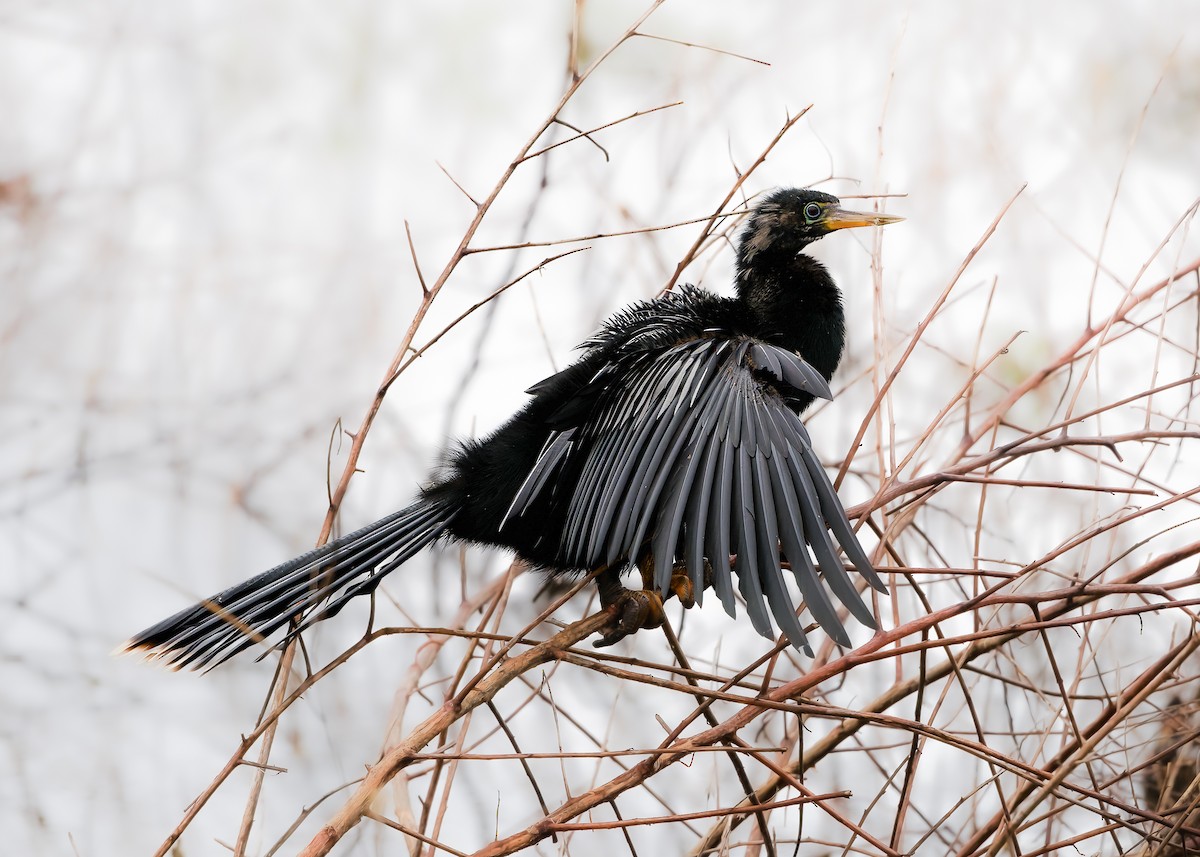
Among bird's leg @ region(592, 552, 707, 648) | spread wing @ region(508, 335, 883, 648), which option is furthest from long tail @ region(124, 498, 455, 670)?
bird's leg @ region(592, 552, 707, 648)

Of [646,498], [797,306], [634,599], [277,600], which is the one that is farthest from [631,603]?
[797,306]

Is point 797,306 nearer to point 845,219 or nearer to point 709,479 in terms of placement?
point 845,219

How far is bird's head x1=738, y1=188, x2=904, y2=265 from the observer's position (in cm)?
316

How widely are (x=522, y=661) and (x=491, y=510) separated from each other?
836 mm

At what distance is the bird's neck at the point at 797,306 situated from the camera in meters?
2.94

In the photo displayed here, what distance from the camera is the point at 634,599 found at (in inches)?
93.3

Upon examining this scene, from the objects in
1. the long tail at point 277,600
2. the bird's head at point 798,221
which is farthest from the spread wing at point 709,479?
the bird's head at point 798,221

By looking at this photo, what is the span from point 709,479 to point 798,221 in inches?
55.4

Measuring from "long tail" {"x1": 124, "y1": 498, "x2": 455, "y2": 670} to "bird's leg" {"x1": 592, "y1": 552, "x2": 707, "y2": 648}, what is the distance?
44 cm

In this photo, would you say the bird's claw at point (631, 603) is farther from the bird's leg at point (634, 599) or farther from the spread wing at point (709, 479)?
the spread wing at point (709, 479)

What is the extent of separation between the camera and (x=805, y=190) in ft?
10.5

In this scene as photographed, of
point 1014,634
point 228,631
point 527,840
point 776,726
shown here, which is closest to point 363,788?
point 527,840

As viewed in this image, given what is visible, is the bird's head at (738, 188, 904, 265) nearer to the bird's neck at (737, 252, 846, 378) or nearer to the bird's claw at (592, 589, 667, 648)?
the bird's neck at (737, 252, 846, 378)

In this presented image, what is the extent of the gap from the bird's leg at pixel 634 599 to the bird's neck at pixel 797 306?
0.72 metres
